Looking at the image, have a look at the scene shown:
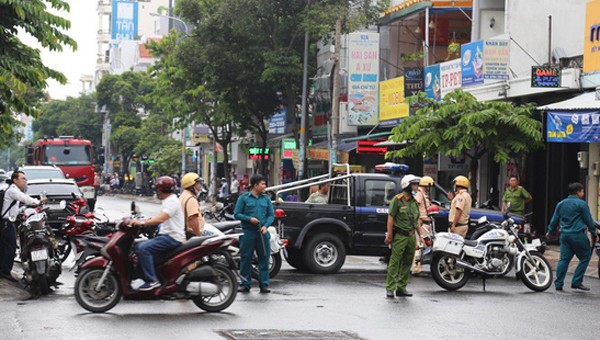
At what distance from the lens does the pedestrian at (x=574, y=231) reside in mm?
16406

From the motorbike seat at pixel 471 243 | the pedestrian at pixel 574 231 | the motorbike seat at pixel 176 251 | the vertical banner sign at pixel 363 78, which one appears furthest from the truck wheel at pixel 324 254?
the vertical banner sign at pixel 363 78

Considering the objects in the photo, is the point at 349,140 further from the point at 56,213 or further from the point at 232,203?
the point at 56,213

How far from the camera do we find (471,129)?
25000 millimetres

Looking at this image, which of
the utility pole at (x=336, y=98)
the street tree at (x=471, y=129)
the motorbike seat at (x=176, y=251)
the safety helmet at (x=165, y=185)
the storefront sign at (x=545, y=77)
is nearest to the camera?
the motorbike seat at (x=176, y=251)

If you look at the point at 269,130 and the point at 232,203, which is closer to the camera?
the point at 232,203

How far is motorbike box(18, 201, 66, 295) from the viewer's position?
1436 centimetres

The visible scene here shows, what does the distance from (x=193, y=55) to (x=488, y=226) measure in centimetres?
3005

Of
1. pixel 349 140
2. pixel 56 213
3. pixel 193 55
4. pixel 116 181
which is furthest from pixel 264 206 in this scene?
pixel 116 181

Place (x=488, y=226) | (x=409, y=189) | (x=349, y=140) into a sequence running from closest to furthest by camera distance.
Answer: (x=409, y=189) → (x=488, y=226) → (x=349, y=140)

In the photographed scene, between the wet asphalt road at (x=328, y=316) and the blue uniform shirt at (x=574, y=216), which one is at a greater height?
the blue uniform shirt at (x=574, y=216)

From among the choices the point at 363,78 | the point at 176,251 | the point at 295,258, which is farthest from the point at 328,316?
the point at 363,78

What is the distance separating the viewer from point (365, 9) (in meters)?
40.7

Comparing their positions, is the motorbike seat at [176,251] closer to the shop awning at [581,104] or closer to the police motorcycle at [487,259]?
the police motorcycle at [487,259]

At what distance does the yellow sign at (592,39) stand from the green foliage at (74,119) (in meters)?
89.2
